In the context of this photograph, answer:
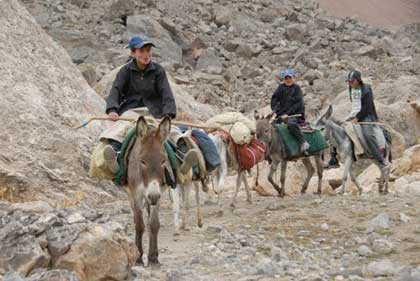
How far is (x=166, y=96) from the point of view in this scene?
7906 mm

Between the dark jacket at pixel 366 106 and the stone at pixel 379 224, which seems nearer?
the stone at pixel 379 224

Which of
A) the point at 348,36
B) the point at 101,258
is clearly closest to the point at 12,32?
the point at 101,258

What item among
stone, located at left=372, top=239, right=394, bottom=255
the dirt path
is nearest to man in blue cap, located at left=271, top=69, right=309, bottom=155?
the dirt path

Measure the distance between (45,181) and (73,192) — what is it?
460 mm

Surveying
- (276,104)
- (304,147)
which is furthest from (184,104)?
(304,147)

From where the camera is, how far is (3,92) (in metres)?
12.4

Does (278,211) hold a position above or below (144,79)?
below

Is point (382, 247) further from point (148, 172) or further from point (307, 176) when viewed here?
point (307, 176)

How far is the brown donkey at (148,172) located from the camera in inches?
262

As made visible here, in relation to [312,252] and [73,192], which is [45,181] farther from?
[312,252]

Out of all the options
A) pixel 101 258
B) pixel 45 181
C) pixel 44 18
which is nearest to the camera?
pixel 101 258

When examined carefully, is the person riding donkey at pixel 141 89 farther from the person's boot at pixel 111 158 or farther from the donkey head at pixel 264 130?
the donkey head at pixel 264 130

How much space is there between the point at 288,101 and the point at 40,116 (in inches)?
185

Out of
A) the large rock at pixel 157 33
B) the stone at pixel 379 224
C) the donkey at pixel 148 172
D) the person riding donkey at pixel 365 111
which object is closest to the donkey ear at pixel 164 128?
the donkey at pixel 148 172
